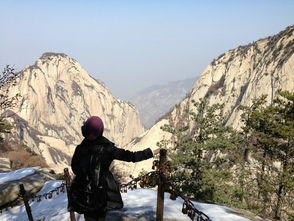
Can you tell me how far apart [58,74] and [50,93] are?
1315 centimetres

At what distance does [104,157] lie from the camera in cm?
416

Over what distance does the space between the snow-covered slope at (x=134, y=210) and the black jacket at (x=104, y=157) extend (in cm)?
274

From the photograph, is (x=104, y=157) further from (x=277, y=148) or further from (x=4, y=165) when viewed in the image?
(x=277, y=148)

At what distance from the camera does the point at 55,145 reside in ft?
313

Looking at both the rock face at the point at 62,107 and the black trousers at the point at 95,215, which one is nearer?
the black trousers at the point at 95,215

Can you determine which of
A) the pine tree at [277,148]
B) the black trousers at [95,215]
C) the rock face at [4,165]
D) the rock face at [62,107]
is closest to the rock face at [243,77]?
the pine tree at [277,148]

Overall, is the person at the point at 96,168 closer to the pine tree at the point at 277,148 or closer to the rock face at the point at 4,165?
the pine tree at the point at 277,148

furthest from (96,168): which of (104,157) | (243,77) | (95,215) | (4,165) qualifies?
(243,77)

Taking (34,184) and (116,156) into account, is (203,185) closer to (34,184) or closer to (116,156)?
(34,184)

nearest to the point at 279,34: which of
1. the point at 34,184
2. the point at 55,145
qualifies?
the point at 34,184

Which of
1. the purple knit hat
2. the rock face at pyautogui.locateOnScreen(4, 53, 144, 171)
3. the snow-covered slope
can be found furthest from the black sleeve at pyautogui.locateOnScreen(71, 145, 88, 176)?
the rock face at pyautogui.locateOnScreen(4, 53, 144, 171)

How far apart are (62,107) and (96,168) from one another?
13517cm

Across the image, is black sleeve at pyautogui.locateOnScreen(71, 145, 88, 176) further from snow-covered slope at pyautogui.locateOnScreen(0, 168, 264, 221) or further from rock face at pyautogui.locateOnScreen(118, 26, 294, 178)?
rock face at pyautogui.locateOnScreen(118, 26, 294, 178)

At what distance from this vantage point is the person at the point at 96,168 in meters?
4.12
